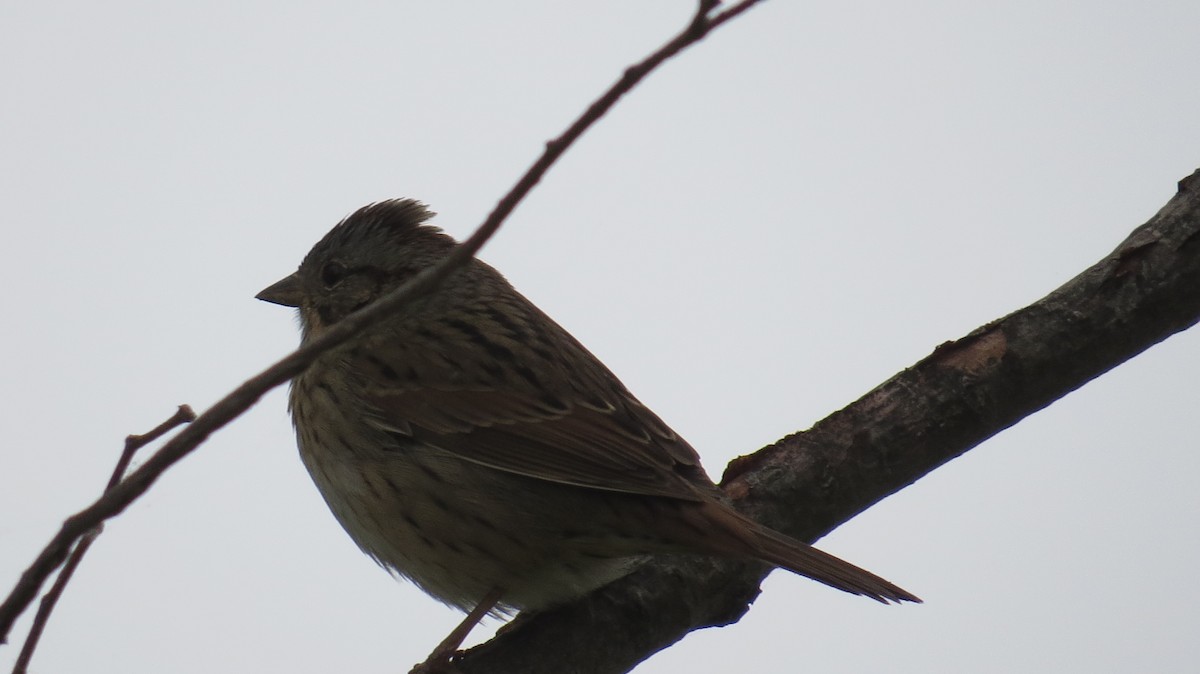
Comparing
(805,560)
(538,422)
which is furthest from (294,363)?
(538,422)

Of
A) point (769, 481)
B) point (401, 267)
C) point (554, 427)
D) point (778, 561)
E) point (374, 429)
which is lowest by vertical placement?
point (778, 561)

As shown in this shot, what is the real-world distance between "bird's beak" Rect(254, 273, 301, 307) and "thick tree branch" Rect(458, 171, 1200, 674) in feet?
6.82

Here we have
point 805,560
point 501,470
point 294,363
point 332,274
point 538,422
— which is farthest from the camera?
point 332,274

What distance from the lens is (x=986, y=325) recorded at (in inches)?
185

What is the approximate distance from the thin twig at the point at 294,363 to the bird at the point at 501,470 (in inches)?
82.1

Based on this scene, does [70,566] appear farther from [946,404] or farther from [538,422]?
[946,404]

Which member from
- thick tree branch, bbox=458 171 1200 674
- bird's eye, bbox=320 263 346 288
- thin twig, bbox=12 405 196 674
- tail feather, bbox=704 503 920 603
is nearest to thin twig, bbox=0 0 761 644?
thin twig, bbox=12 405 196 674

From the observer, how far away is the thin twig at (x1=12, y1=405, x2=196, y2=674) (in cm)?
209

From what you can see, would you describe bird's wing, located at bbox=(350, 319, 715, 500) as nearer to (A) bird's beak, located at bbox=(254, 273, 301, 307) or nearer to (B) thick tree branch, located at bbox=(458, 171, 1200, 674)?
(B) thick tree branch, located at bbox=(458, 171, 1200, 674)

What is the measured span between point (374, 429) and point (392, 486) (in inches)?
11.6

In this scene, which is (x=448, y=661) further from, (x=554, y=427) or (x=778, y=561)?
(x=778, y=561)

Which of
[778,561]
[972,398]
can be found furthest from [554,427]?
[972,398]

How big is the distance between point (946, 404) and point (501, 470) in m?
1.59

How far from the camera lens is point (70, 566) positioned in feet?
6.89
